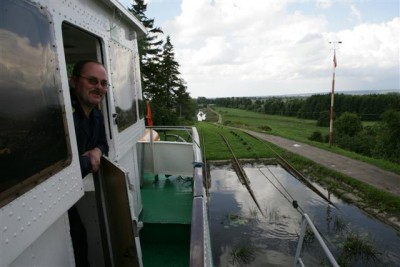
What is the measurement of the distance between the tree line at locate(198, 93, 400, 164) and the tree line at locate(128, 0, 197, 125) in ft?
71.9

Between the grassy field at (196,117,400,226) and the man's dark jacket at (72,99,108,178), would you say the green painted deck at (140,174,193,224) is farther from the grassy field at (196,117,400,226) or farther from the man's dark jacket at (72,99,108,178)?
the grassy field at (196,117,400,226)

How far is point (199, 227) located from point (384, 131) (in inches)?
1465

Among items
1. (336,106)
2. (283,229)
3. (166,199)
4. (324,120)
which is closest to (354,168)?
(283,229)

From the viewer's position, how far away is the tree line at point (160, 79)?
3516 centimetres

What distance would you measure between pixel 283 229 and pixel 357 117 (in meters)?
59.7

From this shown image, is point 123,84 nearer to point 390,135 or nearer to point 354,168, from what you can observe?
point 354,168

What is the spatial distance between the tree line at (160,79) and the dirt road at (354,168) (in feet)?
53.8

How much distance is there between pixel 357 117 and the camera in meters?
62.3

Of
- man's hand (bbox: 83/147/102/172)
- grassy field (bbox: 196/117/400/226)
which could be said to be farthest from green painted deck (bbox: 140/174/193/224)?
grassy field (bbox: 196/117/400/226)

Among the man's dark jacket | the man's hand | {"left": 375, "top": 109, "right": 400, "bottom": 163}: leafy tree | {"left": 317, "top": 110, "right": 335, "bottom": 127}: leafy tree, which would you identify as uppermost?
the man's dark jacket

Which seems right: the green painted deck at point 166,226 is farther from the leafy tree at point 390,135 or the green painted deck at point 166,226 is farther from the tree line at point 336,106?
the tree line at point 336,106

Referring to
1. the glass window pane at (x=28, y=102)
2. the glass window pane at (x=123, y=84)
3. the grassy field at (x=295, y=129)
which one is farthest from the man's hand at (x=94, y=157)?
the grassy field at (x=295, y=129)

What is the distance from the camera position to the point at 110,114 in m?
3.92

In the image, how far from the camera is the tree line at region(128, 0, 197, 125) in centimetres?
3516
